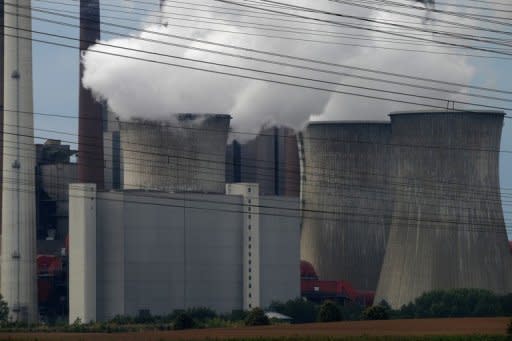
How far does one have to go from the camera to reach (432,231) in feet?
188

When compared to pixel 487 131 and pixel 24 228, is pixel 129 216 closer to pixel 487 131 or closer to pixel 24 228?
pixel 24 228

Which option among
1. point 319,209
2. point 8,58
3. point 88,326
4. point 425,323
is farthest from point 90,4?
point 425,323

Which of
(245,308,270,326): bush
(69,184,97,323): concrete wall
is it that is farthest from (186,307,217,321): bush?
(245,308,270,326): bush

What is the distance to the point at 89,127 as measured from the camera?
6362 centimetres

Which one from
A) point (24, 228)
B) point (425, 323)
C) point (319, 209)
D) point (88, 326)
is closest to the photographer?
point (425, 323)

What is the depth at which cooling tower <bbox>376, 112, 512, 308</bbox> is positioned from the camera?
5628cm

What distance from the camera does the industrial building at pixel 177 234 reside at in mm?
58312

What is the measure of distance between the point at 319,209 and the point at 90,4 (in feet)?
48.1

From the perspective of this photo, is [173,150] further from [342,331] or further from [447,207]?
[342,331]

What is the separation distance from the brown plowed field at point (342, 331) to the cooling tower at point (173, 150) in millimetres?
17037

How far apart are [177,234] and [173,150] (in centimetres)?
370

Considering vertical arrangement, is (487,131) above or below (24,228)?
above

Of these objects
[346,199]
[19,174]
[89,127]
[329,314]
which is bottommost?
[329,314]

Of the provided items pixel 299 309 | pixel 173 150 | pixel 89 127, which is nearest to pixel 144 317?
pixel 299 309
